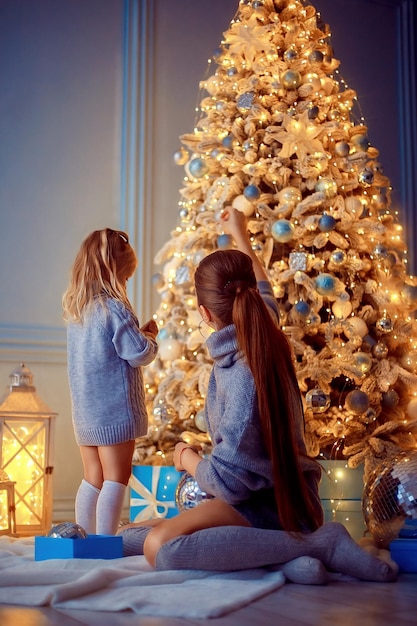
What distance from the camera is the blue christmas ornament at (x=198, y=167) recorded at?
3.39 metres

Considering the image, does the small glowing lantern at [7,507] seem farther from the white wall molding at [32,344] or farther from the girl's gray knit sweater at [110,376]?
the white wall molding at [32,344]

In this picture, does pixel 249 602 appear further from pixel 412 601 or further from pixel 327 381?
pixel 327 381

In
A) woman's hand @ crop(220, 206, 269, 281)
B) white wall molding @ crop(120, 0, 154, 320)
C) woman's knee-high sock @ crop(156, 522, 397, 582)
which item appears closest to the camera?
woman's knee-high sock @ crop(156, 522, 397, 582)

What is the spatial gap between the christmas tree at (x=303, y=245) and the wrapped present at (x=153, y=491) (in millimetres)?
55

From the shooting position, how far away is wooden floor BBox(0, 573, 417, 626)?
147 cm

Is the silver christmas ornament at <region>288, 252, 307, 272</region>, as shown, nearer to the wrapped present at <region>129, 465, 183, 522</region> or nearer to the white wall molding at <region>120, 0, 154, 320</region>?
the wrapped present at <region>129, 465, 183, 522</region>

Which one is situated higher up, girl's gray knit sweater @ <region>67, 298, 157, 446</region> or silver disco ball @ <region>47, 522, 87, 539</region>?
girl's gray knit sweater @ <region>67, 298, 157, 446</region>

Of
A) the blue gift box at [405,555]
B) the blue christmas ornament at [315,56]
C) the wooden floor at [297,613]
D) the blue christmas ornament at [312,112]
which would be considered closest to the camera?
the wooden floor at [297,613]

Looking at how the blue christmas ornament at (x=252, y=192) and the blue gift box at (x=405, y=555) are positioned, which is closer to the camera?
the blue gift box at (x=405, y=555)

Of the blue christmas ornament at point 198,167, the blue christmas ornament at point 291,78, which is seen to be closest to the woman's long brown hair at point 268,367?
the blue christmas ornament at point 198,167

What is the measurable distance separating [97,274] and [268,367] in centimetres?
84

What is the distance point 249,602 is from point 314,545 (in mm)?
344

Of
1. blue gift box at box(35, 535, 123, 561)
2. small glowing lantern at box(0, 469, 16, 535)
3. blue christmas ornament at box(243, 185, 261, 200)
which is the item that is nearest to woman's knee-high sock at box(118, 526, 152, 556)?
blue gift box at box(35, 535, 123, 561)

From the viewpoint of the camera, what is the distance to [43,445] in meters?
3.18
